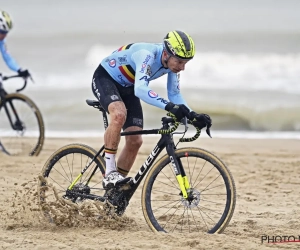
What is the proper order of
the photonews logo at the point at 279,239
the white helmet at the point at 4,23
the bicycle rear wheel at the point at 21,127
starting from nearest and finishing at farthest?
the photonews logo at the point at 279,239 → the bicycle rear wheel at the point at 21,127 → the white helmet at the point at 4,23

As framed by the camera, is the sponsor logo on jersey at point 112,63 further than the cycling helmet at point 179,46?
Yes

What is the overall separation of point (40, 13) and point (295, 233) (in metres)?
25.7

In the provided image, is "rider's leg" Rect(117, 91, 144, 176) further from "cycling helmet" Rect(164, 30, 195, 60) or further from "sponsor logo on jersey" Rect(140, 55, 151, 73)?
"cycling helmet" Rect(164, 30, 195, 60)

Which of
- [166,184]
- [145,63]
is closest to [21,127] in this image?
[166,184]

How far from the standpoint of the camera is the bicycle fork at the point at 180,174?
6.83 m

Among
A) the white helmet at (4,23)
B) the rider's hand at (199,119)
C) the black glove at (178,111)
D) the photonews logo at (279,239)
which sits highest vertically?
the white helmet at (4,23)

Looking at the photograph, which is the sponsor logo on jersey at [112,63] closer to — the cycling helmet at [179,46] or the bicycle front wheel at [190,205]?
the cycling helmet at [179,46]

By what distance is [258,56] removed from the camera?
2414 cm

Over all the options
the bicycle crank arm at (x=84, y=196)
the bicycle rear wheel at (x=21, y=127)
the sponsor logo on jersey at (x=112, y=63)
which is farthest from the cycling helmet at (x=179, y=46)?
the bicycle rear wheel at (x=21, y=127)

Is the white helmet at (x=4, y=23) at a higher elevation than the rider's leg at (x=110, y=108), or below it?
higher

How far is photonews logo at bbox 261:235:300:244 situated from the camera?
6730mm

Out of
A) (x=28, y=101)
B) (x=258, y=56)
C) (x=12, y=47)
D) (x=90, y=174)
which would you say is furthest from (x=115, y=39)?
(x=90, y=174)

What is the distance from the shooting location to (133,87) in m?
7.44

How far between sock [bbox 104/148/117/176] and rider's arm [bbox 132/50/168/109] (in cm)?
69
